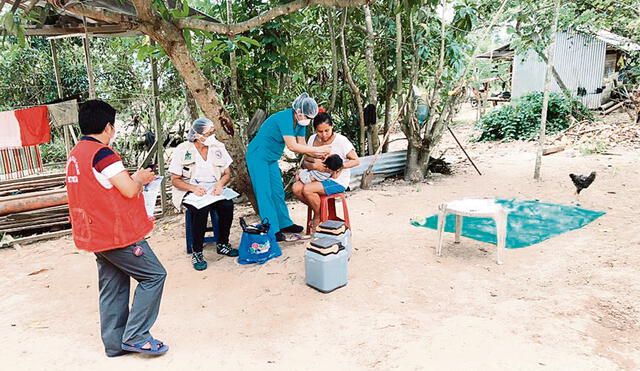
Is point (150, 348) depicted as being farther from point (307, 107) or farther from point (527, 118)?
point (527, 118)

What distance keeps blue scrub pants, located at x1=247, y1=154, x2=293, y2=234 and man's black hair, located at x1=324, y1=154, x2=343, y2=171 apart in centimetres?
53

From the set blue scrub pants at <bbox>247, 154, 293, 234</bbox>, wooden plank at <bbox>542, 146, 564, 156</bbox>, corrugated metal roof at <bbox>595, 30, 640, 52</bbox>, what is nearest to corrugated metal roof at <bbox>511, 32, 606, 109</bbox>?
corrugated metal roof at <bbox>595, 30, 640, 52</bbox>

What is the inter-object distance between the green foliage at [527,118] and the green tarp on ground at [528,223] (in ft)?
19.4

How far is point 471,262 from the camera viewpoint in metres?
3.64

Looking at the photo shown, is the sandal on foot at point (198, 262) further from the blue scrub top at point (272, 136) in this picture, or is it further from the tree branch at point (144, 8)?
the tree branch at point (144, 8)

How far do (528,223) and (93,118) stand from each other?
4.31 metres

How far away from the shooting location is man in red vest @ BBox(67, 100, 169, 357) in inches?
85.2

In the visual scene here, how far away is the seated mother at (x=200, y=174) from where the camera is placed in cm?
371

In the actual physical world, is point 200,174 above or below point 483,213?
above

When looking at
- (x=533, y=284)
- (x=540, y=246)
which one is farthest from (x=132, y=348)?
(x=540, y=246)

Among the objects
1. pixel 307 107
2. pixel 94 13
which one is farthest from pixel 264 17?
pixel 94 13

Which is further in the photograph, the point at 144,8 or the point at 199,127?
the point at 199,127

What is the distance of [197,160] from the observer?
150 inches

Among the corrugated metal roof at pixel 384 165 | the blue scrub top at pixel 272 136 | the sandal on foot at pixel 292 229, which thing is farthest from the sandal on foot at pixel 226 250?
the corrugated metal roof at pixel 384 165
